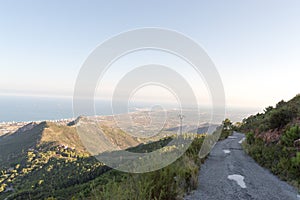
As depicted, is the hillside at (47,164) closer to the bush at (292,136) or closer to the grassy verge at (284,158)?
the grassy verge at (284,158)

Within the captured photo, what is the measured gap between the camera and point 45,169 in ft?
262

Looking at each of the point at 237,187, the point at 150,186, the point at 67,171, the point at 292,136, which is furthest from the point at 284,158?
the point at 67,171

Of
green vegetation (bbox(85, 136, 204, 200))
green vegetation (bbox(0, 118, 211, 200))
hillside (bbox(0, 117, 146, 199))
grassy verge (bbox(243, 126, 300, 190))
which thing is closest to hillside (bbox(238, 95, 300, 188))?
grassy verge (bbox(243, 126, 300, 190))

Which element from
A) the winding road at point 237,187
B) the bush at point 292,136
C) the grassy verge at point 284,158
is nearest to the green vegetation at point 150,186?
the winding road at point 237,187

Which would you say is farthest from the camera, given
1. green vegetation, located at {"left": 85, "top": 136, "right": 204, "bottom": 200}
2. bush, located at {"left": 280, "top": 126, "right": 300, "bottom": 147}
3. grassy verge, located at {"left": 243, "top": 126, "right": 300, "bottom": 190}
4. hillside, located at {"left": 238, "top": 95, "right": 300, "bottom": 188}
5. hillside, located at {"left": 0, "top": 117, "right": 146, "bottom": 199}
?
hillside, located at {"left": 0, "top": 117, "right": 146, "bottom": 199}

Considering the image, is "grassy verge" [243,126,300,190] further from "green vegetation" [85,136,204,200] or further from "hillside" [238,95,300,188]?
"green vegetation" [85,136,204,200]

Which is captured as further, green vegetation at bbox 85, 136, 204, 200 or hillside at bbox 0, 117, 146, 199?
hillside at bbox 0, 117, 146, 199

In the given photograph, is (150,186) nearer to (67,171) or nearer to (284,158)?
(284,158)

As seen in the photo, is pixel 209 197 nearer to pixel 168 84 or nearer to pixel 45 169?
pixel 168 84

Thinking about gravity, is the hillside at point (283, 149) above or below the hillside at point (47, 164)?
above

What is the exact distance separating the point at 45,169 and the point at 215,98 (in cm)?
9082

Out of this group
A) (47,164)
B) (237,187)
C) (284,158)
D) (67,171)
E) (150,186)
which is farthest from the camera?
(47,164)

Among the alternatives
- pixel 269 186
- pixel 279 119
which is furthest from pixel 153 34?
pixel 279 119

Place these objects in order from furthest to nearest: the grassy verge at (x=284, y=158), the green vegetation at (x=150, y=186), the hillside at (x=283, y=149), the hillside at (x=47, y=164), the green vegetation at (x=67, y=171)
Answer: the hillside at (x=47, y=164) < the hillside at (x=283, y=149) < the grassy verge at (x=284, y=158) < the green vegetation at (x=67, y=171) < the green vegetation at (x=150, y=186)
